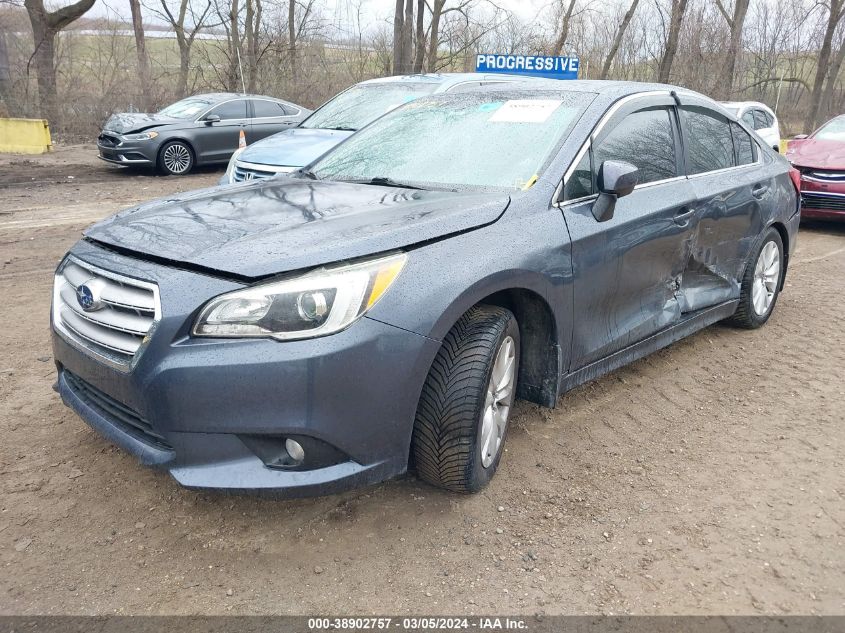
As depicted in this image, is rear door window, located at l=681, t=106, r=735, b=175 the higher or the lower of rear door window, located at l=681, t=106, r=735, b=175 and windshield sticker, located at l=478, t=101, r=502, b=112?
the lower

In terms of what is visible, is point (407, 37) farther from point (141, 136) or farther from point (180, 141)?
point (141, 136)

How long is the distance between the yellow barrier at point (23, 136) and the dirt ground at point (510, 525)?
13.2 metres

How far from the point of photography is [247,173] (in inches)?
311

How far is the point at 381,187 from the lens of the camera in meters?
3.50

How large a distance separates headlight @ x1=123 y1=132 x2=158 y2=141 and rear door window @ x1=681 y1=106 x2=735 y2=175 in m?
10.7

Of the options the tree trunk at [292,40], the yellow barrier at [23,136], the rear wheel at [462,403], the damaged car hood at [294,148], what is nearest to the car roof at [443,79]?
the damaged car hood at [294,148]

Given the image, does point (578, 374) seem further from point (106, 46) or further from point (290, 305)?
point (106, 46)

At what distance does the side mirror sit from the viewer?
3.29 metres

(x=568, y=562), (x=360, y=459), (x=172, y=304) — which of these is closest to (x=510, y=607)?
(x=568, y=562)

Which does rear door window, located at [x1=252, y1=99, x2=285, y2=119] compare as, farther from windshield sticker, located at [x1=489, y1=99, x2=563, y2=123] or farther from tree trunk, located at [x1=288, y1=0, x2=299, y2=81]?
windshield sticker, located at [x1=489, y1=99, x2=563, y2=123]

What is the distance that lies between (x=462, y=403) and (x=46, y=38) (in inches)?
803

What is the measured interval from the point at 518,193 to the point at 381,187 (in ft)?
2.29

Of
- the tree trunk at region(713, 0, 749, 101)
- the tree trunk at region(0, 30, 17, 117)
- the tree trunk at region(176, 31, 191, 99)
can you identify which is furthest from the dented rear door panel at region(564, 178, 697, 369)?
the tree trunk at region(713, 0, 749, 101)

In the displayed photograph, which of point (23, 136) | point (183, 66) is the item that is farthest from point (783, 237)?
point (183, 66)
